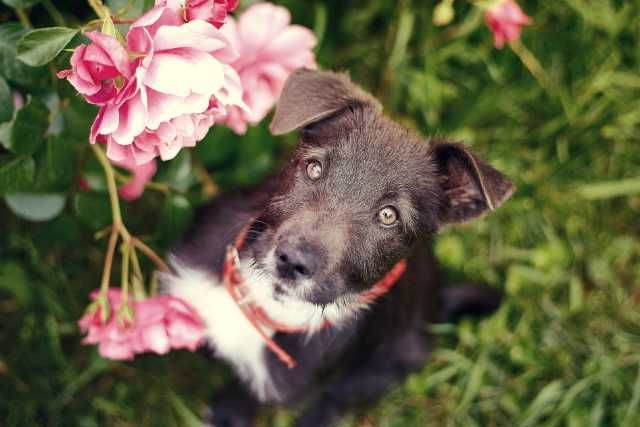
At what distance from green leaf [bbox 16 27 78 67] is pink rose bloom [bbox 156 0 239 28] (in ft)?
0.94

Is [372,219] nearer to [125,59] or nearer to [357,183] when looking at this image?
[357,183]

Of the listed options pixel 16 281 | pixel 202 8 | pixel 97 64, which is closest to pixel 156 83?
pixel 97 64

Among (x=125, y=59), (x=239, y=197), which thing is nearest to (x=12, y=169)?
(x=125, y=59)

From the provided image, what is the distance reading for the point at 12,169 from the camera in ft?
7.14

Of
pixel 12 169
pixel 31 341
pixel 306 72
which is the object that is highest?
pixel 306 72

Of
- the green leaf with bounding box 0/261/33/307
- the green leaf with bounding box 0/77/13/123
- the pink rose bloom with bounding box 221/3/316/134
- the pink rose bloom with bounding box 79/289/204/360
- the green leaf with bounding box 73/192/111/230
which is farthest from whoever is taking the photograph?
the green leaf with bounding box 0/261/33/307

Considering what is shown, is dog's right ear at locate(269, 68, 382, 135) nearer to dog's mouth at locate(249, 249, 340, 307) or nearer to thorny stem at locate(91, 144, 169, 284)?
dog's mouth at locate(249, 249, 340, 307)

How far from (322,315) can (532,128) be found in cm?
214

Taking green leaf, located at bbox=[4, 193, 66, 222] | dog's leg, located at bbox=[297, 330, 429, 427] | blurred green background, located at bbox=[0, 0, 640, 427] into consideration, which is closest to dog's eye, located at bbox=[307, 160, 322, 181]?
blurred green background, located at bbox=[0, 0, 640, 427]

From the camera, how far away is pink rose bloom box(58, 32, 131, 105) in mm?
1579

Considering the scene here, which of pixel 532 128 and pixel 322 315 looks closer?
pixel 322 315

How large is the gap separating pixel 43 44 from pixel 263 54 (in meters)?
0.86

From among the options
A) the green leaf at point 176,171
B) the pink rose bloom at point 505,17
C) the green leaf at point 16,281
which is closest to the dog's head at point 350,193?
the green leaf at point 176,171

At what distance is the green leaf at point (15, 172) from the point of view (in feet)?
7.09
